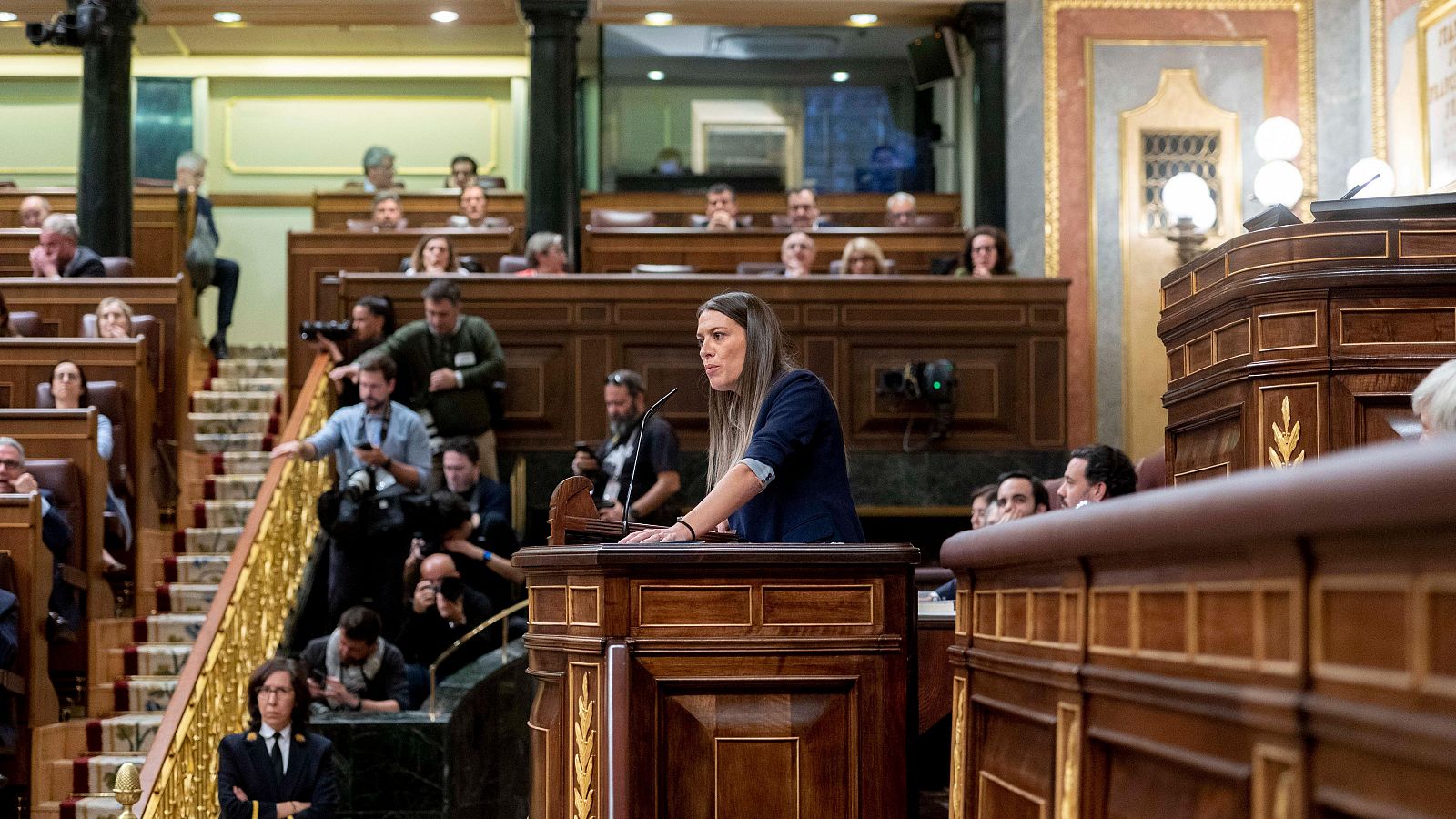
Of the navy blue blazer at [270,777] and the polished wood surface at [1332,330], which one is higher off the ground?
the polished wood surface at [1332,330]

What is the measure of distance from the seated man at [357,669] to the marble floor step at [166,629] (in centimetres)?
110

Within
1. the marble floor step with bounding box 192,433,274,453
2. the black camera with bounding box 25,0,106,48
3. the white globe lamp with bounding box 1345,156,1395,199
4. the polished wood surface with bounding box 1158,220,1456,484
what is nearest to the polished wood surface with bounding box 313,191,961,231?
the black camera with bounding box 25,0,106,48

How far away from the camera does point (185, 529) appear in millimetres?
7590

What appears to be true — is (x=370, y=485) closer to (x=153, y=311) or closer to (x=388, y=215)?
(x=153, y=311)

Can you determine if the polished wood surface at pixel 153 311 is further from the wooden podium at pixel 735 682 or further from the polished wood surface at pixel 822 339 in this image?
the wooden podium at pixel 735 682

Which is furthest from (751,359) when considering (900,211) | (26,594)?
(900,211)

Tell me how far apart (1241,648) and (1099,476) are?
2.85 m

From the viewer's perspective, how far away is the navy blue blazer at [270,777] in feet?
16.1

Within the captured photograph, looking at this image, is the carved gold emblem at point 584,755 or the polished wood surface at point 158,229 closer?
the carved gold emblem at point 584,755

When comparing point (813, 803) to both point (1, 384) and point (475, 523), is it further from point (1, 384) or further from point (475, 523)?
point (1, 384)

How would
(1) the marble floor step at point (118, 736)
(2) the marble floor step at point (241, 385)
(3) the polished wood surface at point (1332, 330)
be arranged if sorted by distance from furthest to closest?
(2) the marble floor step at point (241, 385) < (1) the marble floor step at point (118, 736) < (3) the polished wood surface at point (1332, 330)

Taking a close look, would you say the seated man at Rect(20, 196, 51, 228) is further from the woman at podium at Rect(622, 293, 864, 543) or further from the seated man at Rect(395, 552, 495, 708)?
the woman at podium at Rect(622, 293, 864, 543)

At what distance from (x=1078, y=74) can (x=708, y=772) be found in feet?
28.0

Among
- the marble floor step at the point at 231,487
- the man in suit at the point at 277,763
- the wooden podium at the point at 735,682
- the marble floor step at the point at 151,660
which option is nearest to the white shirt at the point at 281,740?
the man in suit at the point at 277,763
